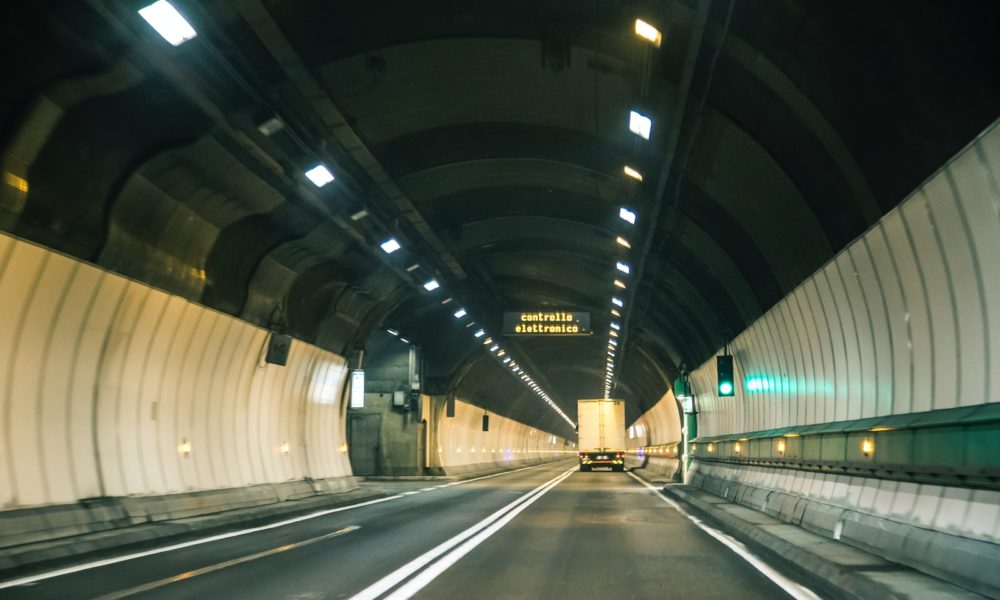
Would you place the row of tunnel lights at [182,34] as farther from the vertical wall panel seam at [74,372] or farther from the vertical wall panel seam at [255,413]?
the vertical wall panel seam at [255,413]

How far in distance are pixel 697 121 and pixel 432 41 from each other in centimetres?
→ 418

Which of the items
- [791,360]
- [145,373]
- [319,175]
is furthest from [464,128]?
[791,360]

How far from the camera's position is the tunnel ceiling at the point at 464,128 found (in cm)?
1000

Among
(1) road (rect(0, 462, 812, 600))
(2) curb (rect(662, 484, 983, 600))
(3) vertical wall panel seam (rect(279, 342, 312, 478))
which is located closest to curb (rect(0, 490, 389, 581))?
(1) road (rect(0, 462, 812, 600))

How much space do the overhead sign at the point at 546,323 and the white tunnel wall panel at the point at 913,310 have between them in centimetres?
1537

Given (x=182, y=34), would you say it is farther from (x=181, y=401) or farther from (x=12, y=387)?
(x=181, y=401)

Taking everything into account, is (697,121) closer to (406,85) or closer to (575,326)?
(406,85)

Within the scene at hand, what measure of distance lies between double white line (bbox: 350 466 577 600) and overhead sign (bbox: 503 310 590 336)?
14.8 metres

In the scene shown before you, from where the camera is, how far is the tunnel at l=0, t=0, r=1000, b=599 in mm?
9188

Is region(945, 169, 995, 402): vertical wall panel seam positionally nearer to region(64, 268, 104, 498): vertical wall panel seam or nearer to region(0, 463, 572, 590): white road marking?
region(0, 463, 572, 590): white road marking

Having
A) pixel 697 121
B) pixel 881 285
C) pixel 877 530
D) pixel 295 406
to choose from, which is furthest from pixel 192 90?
pixel 295 406

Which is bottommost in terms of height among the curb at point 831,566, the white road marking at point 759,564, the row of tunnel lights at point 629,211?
the white road marking at point 759,564

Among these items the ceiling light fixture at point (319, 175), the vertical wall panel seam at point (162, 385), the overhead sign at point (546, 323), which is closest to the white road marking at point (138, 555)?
the vertical wall panel seam at point (162, 385)

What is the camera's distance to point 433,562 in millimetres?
11188
